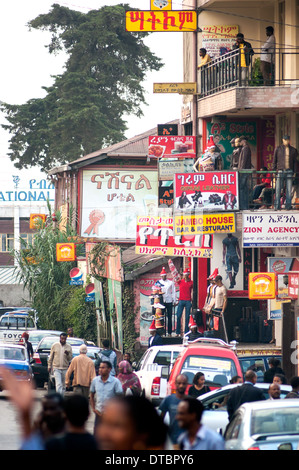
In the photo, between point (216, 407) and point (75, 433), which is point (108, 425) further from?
point (216, 407)

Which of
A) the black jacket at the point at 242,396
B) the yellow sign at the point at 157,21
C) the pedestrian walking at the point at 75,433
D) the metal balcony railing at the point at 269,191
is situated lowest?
the black jacket at the point at 242,396

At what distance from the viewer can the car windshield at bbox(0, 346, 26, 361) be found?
26.2 m

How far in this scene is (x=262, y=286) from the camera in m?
22.0

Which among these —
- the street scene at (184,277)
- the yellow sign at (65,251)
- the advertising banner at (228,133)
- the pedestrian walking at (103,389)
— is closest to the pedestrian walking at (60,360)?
the street scene at (184,277)

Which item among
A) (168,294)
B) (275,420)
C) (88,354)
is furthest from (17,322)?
(275,420)

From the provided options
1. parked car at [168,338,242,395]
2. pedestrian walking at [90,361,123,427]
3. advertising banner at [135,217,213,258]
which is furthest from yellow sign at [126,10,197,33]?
pedestrian walking at [90,361,123,427]

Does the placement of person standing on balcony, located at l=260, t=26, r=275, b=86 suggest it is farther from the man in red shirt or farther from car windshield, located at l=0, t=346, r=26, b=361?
car windshield, located at l=0, t=346, r=26, b=361

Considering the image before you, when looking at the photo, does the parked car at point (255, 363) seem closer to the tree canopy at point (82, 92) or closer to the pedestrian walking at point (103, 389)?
the pedestrian walking at point (103, 389)

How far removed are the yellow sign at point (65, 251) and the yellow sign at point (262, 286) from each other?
19241 mm

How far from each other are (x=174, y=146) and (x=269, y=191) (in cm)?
560

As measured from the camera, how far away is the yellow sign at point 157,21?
25531 mm

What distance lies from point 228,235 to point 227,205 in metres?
3.89
